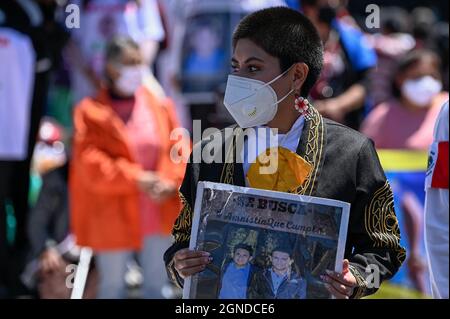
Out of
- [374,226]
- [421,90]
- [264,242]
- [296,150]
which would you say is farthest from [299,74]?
[421,90]

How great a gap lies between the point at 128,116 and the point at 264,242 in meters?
4.31

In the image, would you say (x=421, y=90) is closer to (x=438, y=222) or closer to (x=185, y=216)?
(x=438, y=222)

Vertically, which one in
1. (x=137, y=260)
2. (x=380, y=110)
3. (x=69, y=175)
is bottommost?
(x=137, y=260)

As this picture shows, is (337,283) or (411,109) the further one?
(411,109)

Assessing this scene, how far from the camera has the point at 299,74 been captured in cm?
377

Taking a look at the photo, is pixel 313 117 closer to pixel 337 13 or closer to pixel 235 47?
pixel 235 47

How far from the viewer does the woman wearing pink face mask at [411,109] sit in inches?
307

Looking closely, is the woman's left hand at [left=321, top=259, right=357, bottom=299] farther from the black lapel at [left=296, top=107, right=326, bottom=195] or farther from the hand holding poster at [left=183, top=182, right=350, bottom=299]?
the black lapel at [left=296, top=107, right=326, bottom=195]

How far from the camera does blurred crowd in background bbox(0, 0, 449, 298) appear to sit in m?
7.27

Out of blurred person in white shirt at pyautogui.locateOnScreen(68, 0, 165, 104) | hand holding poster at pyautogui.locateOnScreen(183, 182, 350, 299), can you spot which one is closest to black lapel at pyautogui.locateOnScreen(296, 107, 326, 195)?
hand holding poster at pyautogui.locateOnScreen(183, 182, 350, 299)
